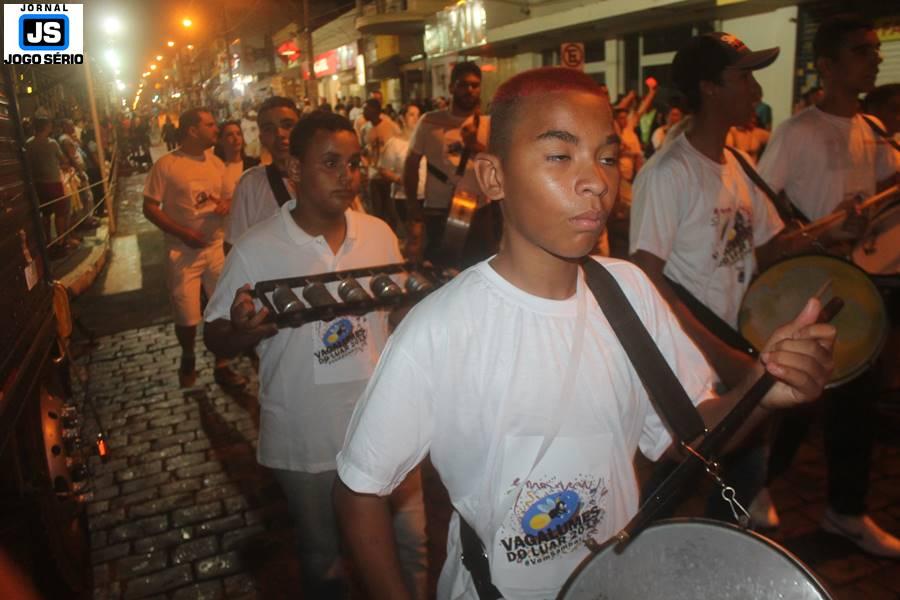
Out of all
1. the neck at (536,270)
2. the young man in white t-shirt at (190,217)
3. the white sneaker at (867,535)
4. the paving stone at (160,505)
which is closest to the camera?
the neck at (536,270)

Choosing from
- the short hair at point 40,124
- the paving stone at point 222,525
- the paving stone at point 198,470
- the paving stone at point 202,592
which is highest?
the short hair at point 40,124

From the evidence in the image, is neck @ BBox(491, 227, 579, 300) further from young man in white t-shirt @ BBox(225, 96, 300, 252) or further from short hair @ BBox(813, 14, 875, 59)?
short hair @ BBox(813, 14, 875, 59)

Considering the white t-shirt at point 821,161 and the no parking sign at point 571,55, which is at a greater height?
the no parking sign at point 571,55

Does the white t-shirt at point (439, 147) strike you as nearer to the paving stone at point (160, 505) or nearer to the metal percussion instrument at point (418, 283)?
the paving stone at point (160, 505)

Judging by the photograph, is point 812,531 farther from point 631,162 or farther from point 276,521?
point 631,162

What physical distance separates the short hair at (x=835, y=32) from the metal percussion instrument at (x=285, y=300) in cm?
352

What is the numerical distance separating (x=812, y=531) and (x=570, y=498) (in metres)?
3.04

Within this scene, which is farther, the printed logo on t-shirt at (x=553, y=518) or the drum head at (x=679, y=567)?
the printed logo on t-shirt at (x=553, y=518)

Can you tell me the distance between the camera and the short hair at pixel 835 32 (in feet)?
13.7

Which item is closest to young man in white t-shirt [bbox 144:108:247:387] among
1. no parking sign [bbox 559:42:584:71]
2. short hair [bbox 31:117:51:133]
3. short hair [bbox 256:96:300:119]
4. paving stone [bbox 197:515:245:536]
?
short hair [bbox 256:96:300:119]

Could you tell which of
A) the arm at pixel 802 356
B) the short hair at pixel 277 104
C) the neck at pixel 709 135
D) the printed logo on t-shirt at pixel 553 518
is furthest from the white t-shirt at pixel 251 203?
the arm at pixel 802 356

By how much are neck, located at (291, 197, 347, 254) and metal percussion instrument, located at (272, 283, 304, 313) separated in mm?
508

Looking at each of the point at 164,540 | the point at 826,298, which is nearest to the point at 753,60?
the point at 826,298

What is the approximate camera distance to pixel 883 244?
392cm
